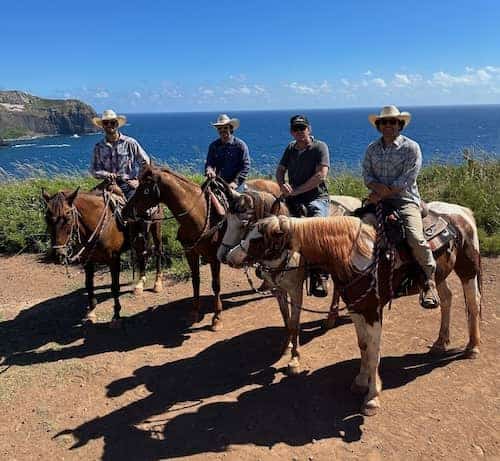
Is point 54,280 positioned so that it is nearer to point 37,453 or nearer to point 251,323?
Result: point 251,323

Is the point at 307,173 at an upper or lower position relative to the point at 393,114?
lower

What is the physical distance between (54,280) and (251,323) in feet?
14.6

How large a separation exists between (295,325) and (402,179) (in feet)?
6.64

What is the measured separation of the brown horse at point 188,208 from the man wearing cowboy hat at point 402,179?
88.6 inches

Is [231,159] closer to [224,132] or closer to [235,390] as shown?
[224,132]

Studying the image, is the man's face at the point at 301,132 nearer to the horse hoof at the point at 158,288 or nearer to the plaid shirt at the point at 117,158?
the plaid shirt at the point at 117,158

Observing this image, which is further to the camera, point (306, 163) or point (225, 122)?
point (225, 122)

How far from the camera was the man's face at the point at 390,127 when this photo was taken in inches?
171

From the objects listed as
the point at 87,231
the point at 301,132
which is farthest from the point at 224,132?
the point at 87,231

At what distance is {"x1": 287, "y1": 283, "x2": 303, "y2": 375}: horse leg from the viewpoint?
5.01 m

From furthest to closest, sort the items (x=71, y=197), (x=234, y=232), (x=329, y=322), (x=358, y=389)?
1. (x=329, y=322)
2. (x=71, y=197)
3. (x=234, y=232)
4. (x=358, y=389)

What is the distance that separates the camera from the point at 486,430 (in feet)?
13.0

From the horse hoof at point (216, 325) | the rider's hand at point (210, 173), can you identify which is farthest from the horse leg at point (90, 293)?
the rider's hand at point (210, 173)

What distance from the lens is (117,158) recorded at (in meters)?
7.04
